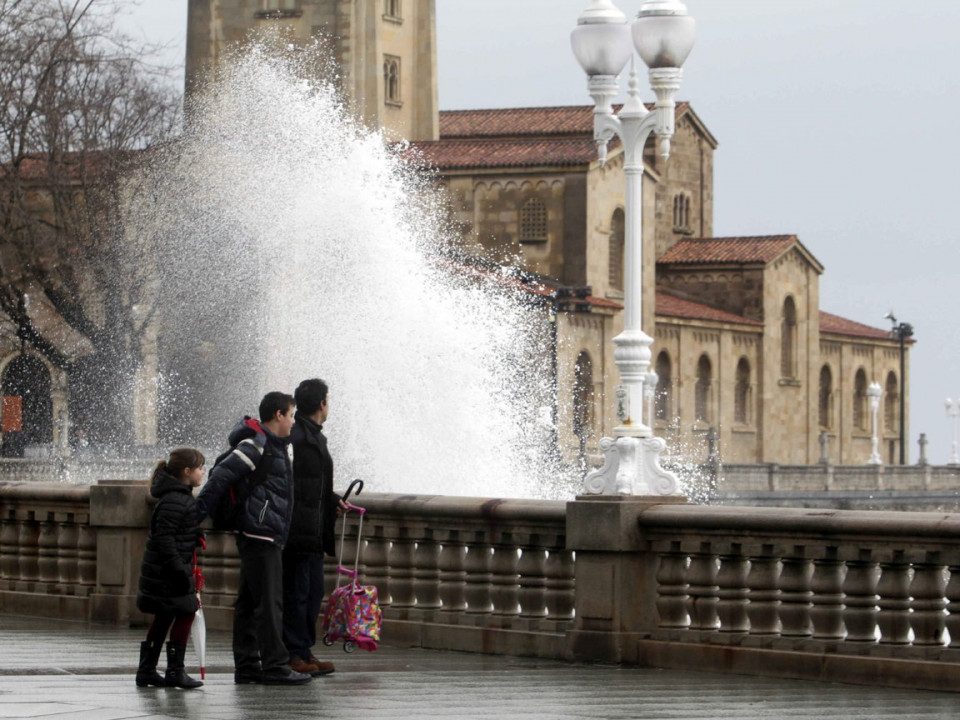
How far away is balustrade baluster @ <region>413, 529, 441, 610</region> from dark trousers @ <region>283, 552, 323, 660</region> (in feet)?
7.26

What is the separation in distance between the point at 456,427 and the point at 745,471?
39077mm

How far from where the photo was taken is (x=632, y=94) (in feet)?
59.1

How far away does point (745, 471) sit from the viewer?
246ft

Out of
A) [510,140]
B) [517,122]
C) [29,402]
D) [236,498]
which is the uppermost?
[517,122]

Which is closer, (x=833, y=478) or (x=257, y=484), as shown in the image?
(x=257, y=484)

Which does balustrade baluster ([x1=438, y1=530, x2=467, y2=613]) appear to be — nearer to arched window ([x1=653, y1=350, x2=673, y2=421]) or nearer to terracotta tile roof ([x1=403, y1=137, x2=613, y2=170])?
terracotta tile roof ([x1=403, y1=137, x2=613, y2=170])

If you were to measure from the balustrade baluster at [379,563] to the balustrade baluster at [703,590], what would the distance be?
2.59 meters

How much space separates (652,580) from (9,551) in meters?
6.86

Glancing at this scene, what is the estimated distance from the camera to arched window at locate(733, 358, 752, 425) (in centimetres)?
9356

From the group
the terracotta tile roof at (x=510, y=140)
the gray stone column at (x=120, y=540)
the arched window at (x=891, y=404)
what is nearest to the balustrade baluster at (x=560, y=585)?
the gray stone column at (x=120, y=540)

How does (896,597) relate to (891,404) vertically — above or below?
below

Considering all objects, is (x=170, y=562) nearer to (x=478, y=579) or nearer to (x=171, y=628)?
(x=171, y=628)

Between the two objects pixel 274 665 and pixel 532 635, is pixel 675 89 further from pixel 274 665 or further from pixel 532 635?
pixel 274 665

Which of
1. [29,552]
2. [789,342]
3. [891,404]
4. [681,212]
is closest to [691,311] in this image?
[789,342]
